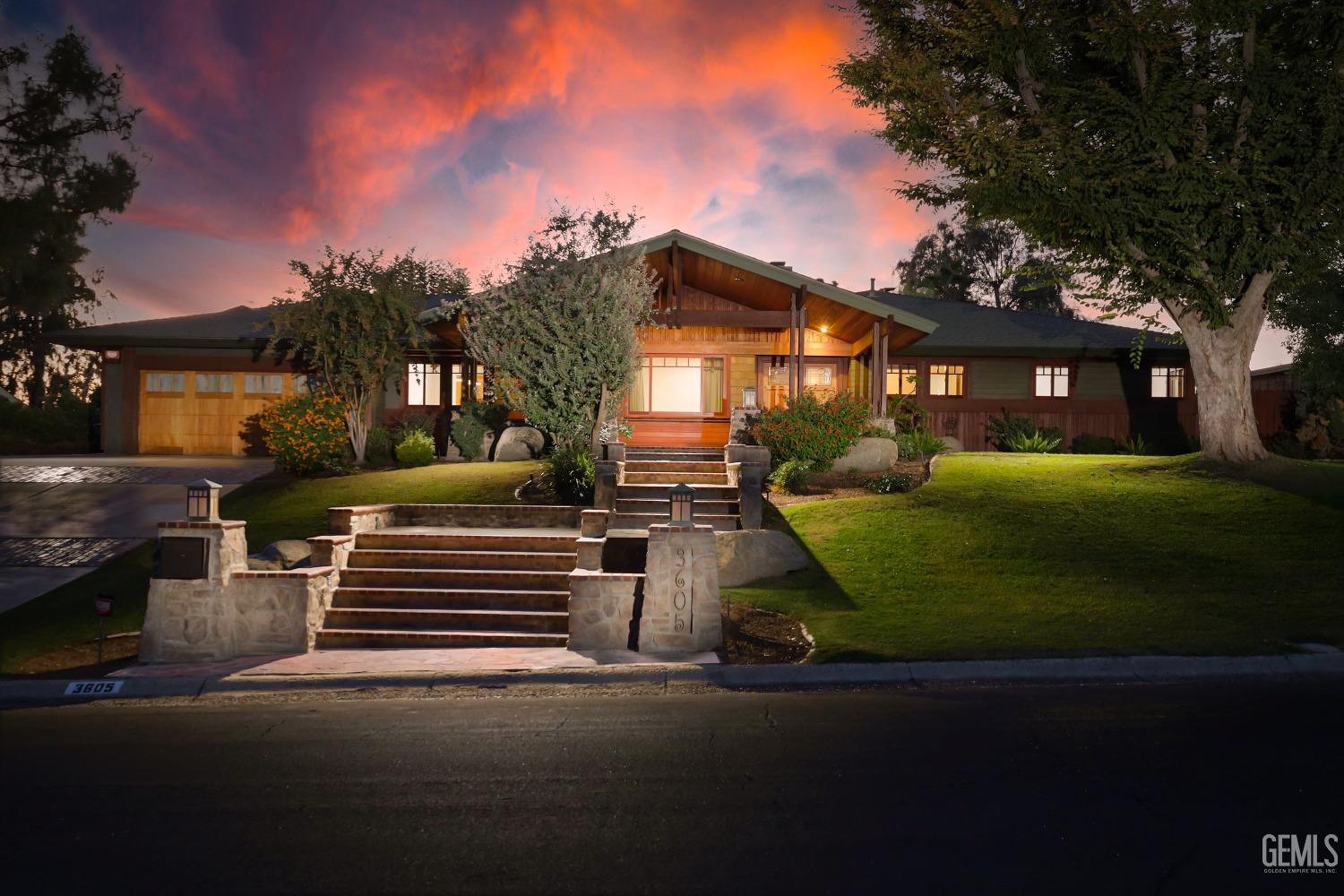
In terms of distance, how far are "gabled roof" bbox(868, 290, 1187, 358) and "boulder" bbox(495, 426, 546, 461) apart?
11771 mm

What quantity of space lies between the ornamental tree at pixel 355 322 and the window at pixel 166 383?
5.62 m

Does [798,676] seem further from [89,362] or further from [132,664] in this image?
[89,362]

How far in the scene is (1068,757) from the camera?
562 centimetres

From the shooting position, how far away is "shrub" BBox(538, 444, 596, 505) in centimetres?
1482

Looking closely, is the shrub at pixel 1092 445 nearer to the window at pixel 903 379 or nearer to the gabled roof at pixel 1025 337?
the gabled roof at pixel 1025 337

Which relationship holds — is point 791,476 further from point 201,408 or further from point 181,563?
point 201,408

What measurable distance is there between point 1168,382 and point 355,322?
80.7 ft

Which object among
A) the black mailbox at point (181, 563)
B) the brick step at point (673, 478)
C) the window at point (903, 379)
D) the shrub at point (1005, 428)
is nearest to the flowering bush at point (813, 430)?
the brick step at point (673, 478)

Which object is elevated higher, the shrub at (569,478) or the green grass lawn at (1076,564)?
the shrub at (569,478)

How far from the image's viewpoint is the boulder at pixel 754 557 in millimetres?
11875

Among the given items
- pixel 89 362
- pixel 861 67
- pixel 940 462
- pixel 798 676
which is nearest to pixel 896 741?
pixel 798 676

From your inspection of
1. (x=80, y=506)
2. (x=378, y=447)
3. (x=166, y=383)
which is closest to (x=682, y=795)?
(x=80, y=506)

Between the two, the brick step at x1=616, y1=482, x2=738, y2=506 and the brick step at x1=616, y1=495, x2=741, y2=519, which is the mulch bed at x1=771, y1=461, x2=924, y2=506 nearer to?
the brick step at x1=616, y1=482, x2=738, y2=506

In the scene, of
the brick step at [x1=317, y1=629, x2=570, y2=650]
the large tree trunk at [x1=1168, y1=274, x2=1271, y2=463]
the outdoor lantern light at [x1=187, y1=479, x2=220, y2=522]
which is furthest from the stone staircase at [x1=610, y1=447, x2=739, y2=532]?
the large tree trunk at [x1=1168, y1=274, x2=1271, y2=463]
